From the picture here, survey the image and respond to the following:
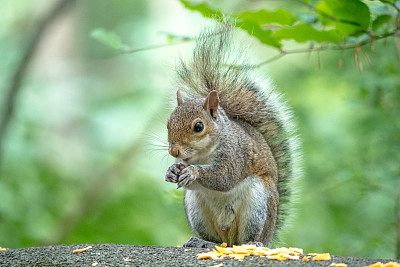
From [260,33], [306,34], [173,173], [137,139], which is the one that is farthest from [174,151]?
[137,139]

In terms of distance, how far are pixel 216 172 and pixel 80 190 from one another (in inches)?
152

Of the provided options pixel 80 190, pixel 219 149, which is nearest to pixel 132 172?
pixel 80 190

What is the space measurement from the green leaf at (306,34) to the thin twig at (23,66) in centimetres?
339

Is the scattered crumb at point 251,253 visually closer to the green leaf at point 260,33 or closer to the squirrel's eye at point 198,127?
the squirrel's eye at point 198,127

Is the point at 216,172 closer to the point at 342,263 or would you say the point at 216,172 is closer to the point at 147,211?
the point at 342,263

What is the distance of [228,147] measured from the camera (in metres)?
3.11

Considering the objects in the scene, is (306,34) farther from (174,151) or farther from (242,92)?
(242,92)

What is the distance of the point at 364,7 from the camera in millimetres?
2365

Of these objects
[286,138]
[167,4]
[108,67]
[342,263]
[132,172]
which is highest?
[167,4]

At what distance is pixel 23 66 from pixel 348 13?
3759mm

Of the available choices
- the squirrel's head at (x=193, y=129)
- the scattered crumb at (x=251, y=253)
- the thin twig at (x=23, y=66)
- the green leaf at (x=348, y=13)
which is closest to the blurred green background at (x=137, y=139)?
the thin twig at (x=23, y=66)

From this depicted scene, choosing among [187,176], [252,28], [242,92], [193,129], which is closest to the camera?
[252,28]

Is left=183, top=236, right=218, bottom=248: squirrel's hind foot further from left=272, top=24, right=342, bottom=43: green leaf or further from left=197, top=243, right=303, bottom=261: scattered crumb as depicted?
left=272, top=24, right=342, bottom=43: green leaf

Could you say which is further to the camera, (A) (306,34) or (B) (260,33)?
(B) (260,33)
